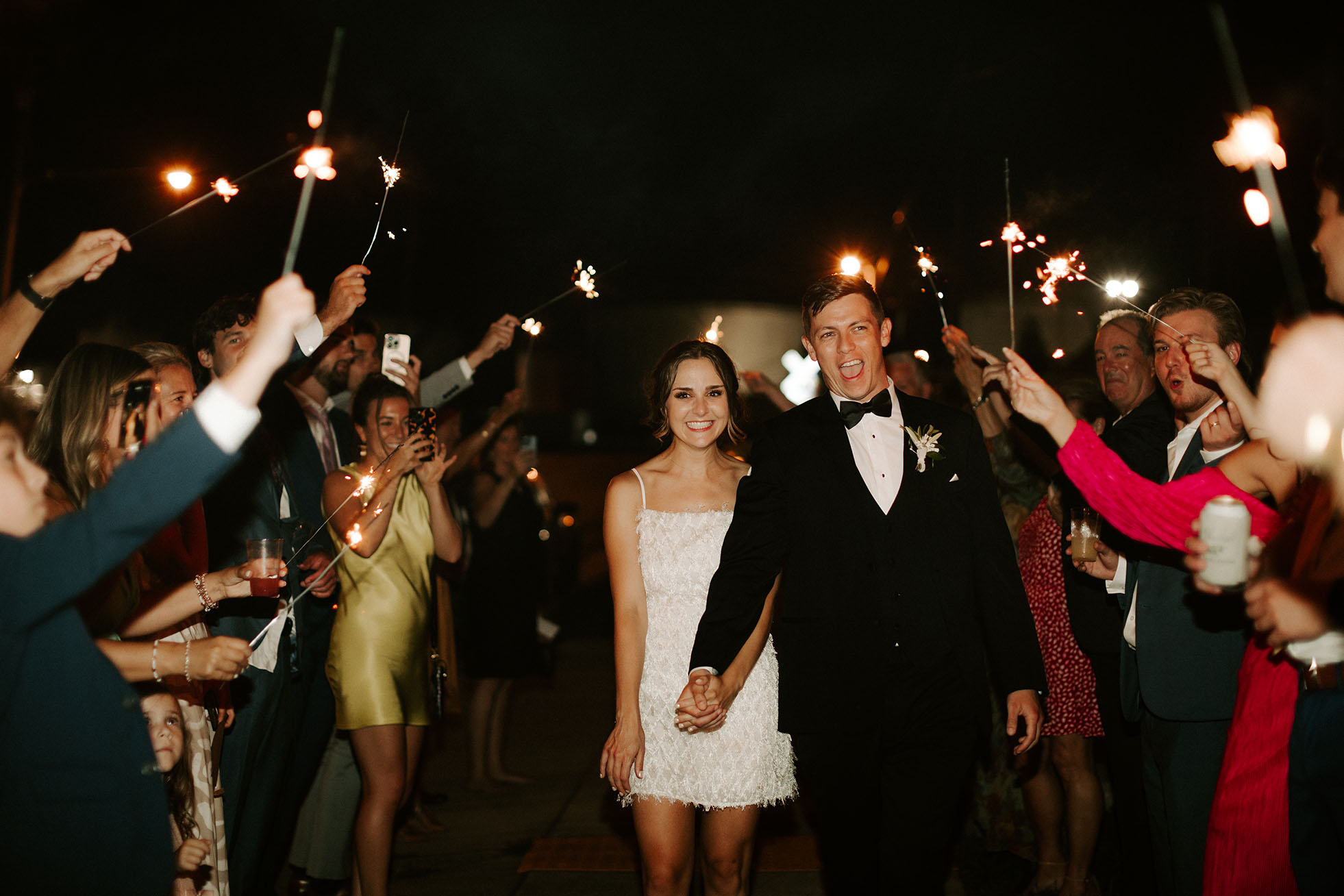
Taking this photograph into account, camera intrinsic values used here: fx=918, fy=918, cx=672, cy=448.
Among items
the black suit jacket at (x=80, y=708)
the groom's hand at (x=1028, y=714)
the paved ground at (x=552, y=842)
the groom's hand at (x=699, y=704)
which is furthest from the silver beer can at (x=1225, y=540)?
the paved ground at (x=552, y=842)

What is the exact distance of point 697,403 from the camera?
362cm

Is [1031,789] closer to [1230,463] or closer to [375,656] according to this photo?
[1230,463]

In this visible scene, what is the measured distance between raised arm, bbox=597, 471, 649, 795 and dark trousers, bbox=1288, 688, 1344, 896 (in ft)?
6.31

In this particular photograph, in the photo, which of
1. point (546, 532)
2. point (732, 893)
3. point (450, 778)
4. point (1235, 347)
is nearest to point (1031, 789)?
point (732, 893)

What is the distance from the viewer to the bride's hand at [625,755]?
3.22m

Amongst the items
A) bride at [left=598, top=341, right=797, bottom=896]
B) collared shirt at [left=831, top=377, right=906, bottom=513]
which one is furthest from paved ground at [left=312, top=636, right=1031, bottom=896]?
collared shirt at [left=831, top=377, right=906, bottom=513]

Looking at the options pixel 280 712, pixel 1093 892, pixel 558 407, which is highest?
pixel 558 407

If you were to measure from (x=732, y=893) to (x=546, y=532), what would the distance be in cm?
916

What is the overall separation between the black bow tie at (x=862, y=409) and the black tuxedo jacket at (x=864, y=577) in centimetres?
6

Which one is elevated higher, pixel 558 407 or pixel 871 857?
pixel 558 407

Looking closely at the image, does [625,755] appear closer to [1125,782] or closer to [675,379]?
[675,379]

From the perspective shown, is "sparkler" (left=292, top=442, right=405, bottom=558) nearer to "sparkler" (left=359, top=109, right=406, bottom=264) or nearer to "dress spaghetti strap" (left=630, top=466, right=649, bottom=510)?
"sparkler" (left=359, top=109, right=406, bottom=264)

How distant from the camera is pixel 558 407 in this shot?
44.7 feet

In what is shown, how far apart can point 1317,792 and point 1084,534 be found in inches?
55.1
